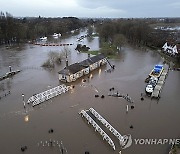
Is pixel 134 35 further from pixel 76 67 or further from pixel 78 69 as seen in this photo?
pixel 78 69

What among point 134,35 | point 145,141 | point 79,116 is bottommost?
point 145,141

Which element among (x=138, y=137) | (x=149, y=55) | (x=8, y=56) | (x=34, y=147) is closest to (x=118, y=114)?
(x=138, y=137)

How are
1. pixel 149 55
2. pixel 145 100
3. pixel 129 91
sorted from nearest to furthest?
1. pixel 145 100
2. pixel 129 91
3. pixel 149 55

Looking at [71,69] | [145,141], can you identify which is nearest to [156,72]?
[71,69]

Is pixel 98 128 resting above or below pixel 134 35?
below

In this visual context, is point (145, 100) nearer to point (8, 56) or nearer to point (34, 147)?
point (34, 147)

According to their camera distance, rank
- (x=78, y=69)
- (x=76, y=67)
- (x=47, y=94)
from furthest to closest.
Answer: (x=76, y=67) < (x=78, y=69) < (x=47, y=94)

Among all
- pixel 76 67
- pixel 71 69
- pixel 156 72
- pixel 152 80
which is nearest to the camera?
pixel 152 80
